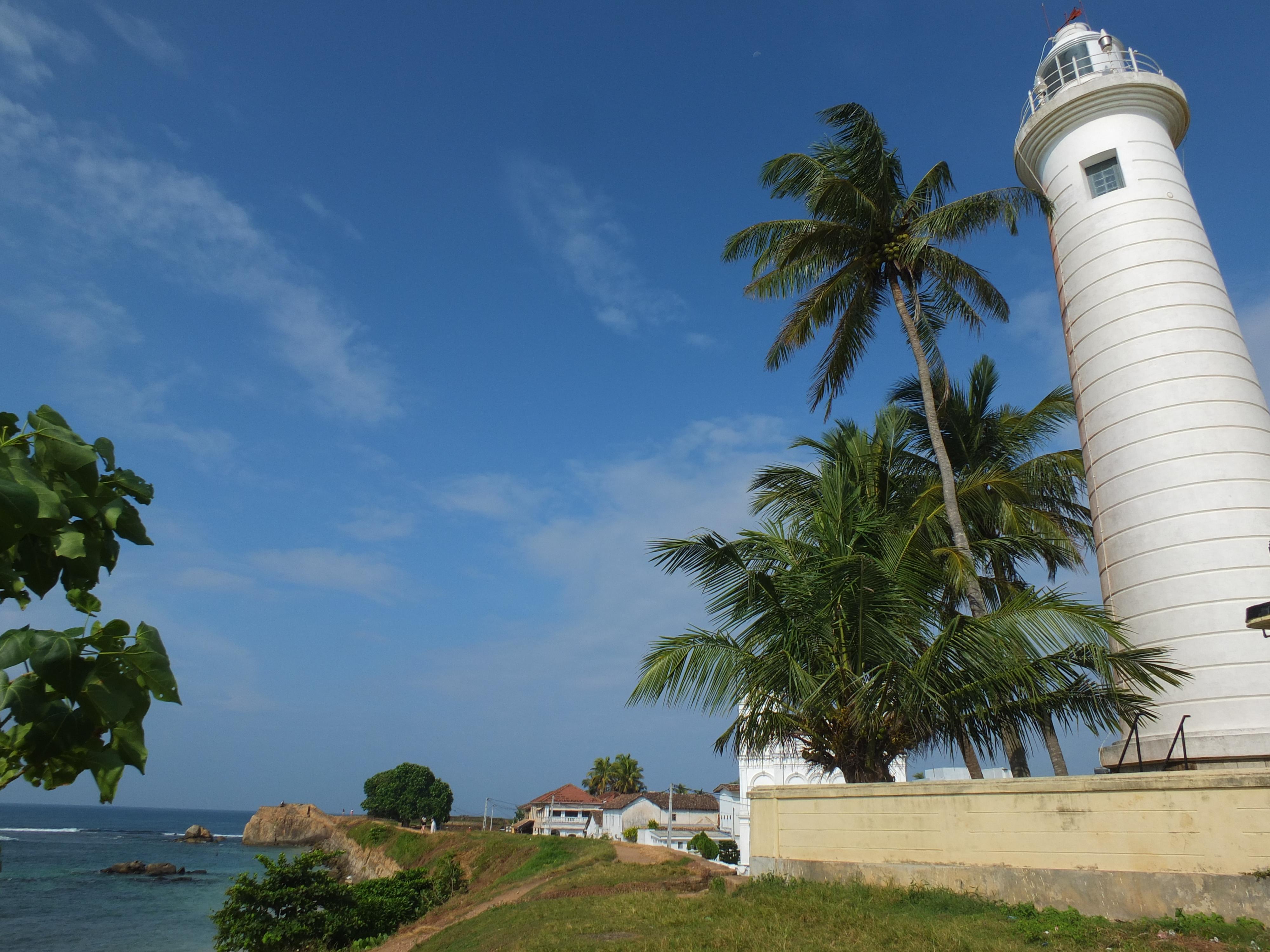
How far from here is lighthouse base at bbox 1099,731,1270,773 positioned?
11414 mm

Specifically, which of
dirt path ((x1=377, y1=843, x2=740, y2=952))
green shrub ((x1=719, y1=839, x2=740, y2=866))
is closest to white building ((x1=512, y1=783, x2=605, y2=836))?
green shrub ((x1=719, y1=839, x2=740, y2=866))

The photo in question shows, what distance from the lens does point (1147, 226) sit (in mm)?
14523

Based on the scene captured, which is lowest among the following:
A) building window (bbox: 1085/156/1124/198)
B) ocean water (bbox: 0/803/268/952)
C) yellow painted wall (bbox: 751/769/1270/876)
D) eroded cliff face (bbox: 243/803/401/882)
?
ocean water (bbox: 0/803/268/952)

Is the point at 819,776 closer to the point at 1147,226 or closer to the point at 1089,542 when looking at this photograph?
the point at 1089,542

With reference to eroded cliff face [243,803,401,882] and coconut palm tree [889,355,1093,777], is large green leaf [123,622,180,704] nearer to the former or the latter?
coconut palm tree [889,355,1093,777]

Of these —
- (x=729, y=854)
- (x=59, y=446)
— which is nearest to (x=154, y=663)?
(x=59, y=446)

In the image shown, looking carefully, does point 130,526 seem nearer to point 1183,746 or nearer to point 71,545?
point 71,545

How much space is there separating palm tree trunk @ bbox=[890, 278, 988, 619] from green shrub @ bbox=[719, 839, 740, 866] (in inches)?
825

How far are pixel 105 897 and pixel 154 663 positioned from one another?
65522mm

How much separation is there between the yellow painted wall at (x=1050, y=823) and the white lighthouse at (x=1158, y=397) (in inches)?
185

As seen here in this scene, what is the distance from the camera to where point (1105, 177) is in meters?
15.4

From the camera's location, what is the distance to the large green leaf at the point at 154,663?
1.86m

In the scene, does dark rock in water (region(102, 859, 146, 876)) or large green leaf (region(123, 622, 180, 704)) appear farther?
dark rock in water (region(102, 859, 146, 876))

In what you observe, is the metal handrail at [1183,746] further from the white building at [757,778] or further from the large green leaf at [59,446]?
the white building at [757,778]
